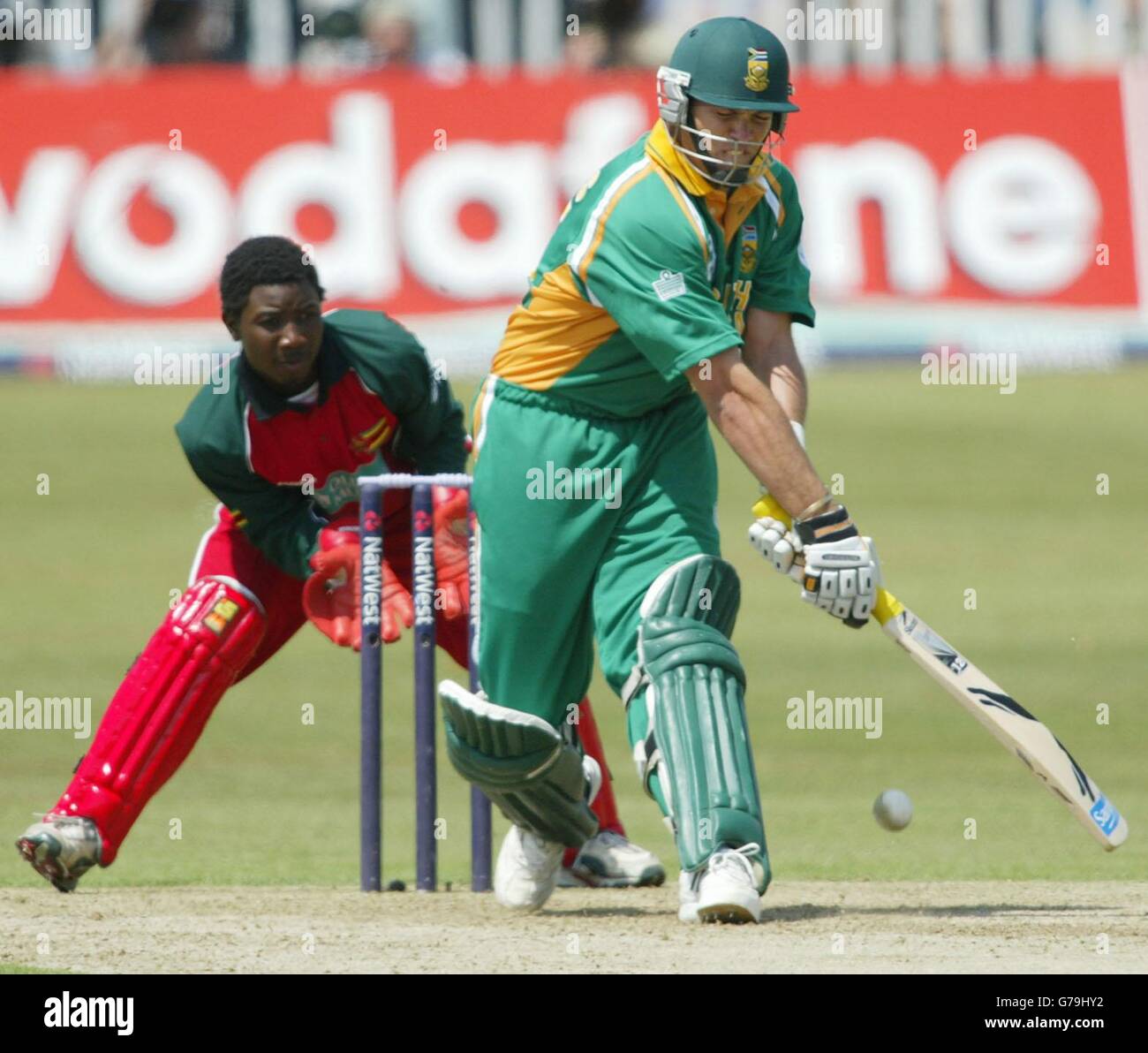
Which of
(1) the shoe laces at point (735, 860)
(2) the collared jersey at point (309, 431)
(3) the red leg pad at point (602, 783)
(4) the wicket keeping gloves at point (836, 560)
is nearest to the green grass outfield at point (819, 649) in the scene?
(3) the red leg pad at point (602, 783)

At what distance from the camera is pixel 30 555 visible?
14.5m

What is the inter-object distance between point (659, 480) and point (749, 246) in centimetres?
64

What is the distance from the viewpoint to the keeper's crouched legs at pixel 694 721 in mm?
5875

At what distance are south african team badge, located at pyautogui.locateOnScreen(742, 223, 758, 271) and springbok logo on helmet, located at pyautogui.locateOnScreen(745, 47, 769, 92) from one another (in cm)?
41

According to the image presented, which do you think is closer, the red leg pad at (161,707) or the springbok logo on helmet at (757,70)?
the springbok logo on helmet at (757,70)

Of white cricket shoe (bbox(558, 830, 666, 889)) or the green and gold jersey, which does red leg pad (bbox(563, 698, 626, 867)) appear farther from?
the green and gold jersey

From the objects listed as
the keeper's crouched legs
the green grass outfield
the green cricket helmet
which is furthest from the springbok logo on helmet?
the green grass outfield

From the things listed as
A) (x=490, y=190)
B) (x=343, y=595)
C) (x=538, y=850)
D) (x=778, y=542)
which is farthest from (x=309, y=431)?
(x=490, y=190)

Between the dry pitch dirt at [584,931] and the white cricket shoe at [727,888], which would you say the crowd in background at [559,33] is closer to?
the dry pitch dirt at [584,931]

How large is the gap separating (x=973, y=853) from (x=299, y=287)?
112 inches

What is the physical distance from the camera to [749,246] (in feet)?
A: 20.5

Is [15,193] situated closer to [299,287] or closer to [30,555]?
[30,555]
